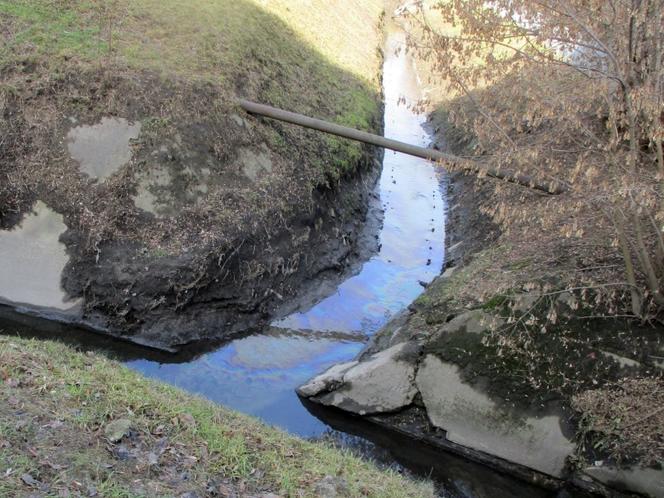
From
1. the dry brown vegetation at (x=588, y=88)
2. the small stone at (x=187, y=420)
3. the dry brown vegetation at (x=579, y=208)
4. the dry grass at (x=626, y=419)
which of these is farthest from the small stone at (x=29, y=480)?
the dry grass at (x=626, y=419)

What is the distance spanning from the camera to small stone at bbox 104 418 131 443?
19.3 ft

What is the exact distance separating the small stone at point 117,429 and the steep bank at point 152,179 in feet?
15.4

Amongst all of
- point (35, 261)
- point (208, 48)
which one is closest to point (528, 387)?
point (35, 261)

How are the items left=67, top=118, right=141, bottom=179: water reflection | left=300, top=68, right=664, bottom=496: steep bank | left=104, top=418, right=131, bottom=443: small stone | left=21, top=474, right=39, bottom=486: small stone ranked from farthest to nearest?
left=67, top=118, right=141, bottom=179: water reflection, left=300, top=68, right=664, bottom=496: steep bank, left=104, top=418, right=131, bottom=443: small stone, left=21, top=474, right=39, bottom=486: small stone

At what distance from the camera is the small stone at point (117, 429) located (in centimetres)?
588

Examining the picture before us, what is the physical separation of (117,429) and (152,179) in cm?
681

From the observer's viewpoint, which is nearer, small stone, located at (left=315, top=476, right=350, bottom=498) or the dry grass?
small stone, located at (left=315, top=476, right=350, bottom=498)

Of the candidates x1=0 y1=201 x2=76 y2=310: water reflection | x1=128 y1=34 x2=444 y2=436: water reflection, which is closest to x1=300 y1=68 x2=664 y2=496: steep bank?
x1=128 y1=34 x2=444 y2=436: water reflection

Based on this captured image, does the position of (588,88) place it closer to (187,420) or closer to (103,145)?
(187,420)

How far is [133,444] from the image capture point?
19.4 feet

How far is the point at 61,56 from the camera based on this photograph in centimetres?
1298

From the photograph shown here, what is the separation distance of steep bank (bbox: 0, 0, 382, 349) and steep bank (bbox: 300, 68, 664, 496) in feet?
9.78

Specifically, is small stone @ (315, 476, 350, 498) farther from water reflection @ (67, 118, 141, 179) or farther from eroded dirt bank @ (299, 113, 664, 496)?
water reflection @ (67, 118, 141, 179)

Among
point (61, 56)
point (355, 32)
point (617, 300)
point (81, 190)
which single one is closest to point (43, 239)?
point (81, 190)
